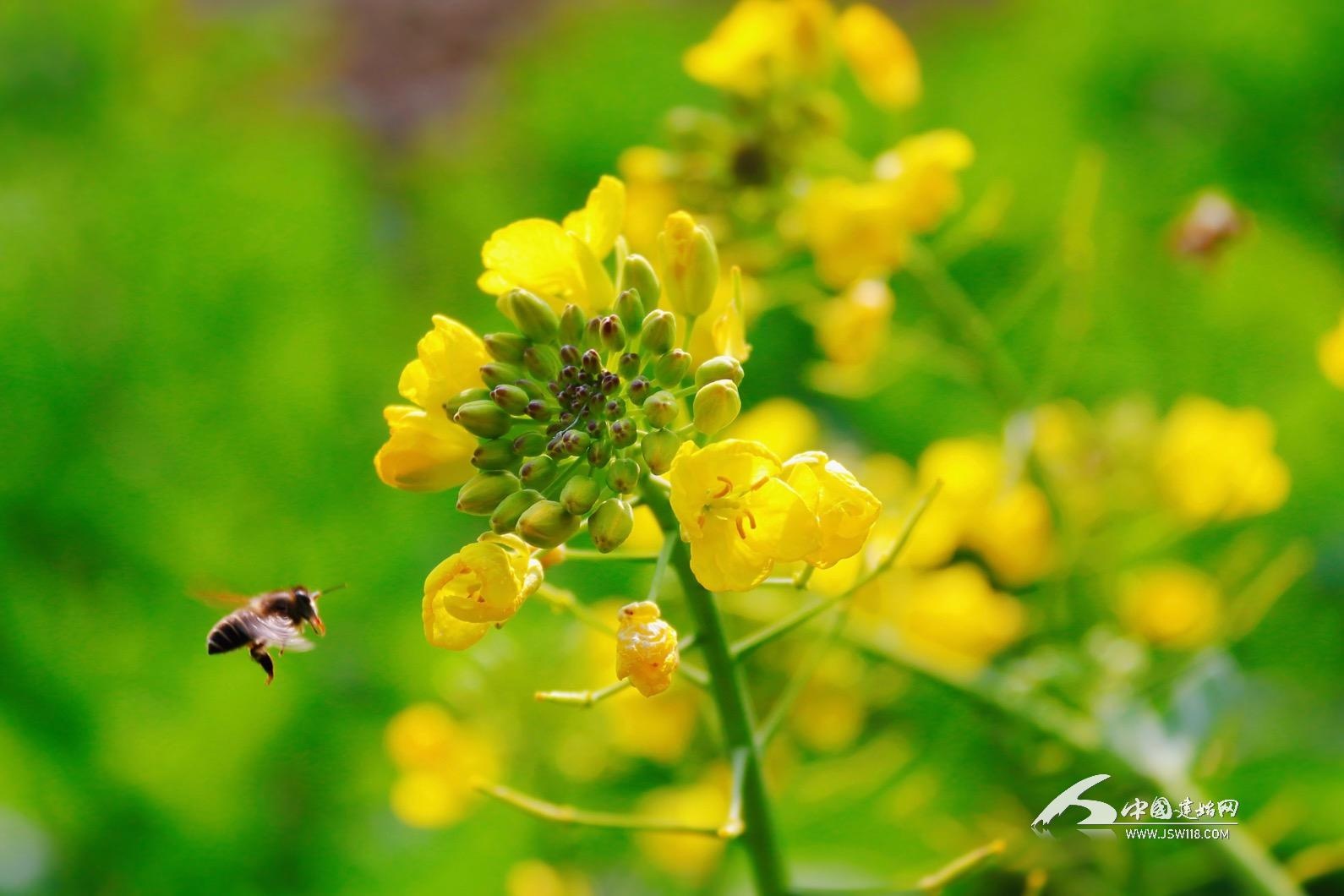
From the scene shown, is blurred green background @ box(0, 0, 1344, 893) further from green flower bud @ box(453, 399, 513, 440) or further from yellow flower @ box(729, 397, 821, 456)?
green flower bud @ box(453, 399, 513, 440)

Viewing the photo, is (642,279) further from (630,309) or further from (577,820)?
(577,820)

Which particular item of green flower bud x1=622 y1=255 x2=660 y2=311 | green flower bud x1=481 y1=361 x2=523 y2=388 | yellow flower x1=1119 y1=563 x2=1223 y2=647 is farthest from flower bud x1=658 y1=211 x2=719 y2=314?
yellow flower x1=1119 y1=563 x2=1223 y2=647

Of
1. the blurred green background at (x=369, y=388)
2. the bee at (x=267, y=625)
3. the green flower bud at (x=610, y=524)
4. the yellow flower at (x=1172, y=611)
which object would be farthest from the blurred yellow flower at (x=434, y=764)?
the yellow flower at (x=1172, y=611)

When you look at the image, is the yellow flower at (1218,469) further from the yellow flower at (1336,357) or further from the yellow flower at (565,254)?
the yellow flower at (565,254)

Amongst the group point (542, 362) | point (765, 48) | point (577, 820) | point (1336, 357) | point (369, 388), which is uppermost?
point (369, 388)
